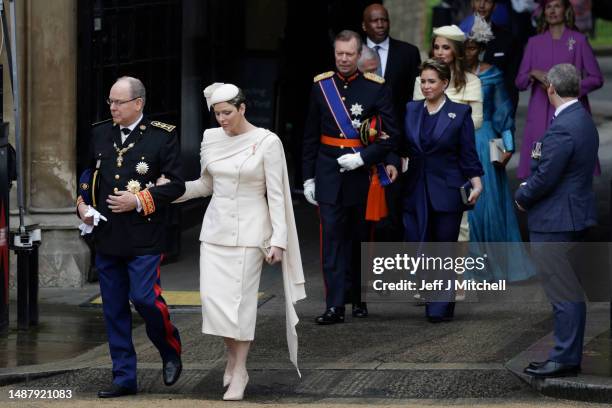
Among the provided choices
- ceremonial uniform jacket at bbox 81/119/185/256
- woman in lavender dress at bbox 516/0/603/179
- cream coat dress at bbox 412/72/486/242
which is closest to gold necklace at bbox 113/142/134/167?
ceremonial uniform jacket at bbox 81/119/185/256

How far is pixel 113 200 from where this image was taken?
8.86m

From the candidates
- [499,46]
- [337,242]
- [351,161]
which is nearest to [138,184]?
[351,161]

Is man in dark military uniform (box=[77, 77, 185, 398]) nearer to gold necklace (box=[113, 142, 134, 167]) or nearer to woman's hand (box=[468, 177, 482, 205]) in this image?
gold necklace (box=[113, 142, 134, 167])

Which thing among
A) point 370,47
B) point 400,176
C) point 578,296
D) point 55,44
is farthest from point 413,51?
point 578,296

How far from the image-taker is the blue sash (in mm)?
10766

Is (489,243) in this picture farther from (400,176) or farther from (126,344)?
(126,344)

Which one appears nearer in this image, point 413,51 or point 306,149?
point 306,149

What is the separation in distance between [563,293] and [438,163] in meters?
2.07

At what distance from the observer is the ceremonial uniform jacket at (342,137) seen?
10750 millimetres

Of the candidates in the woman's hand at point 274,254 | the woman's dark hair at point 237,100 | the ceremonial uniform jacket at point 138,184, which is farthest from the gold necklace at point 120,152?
the woman's hand at point 274,254

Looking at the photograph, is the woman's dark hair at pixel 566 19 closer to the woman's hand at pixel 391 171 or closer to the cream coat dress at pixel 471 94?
the cream coat dress at pixel 471 94

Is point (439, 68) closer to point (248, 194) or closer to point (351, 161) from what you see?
point (351, 161)

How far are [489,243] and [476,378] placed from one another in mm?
3374

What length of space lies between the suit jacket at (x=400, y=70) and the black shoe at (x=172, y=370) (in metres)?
3.48
